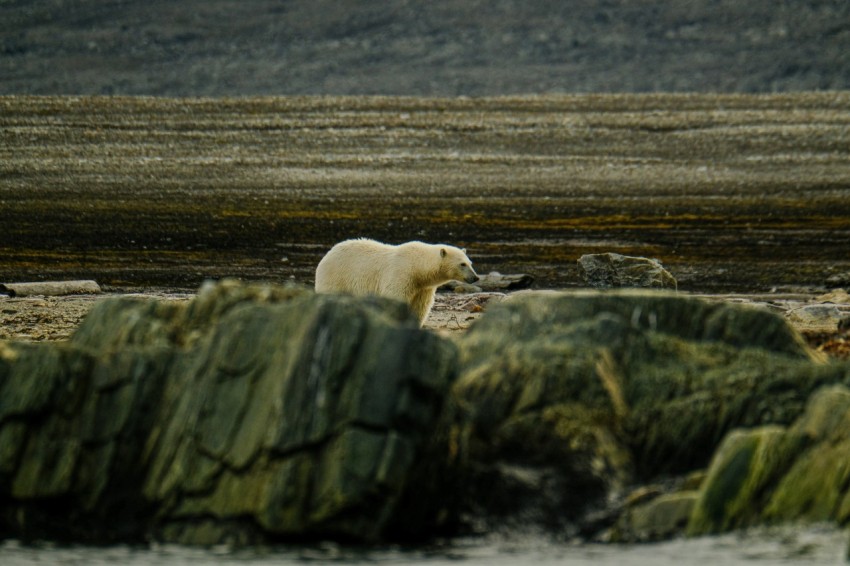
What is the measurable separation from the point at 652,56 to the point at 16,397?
74.3 metres

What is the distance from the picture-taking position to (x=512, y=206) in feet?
121

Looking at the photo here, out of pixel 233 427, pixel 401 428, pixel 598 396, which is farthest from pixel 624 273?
pixel 233 427

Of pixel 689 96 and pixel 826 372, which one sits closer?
pixel 826 372

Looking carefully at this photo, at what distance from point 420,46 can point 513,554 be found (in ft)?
253

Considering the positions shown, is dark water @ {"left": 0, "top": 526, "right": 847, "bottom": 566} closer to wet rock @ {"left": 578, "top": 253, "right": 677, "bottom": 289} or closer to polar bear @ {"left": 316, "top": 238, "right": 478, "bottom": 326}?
polar bear @ {"left": 316, "top": 238, "right": 478, "bottom": 326}

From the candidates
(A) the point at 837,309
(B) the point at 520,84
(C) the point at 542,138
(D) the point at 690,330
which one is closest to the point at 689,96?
(B) the point at 520,84

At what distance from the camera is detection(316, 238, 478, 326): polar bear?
17.3 meters

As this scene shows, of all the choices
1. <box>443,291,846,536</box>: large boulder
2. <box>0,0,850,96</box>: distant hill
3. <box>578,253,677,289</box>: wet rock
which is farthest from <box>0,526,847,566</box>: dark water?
<box>0,0,850,96</box>: distant hill

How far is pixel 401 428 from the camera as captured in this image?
35.3 ft

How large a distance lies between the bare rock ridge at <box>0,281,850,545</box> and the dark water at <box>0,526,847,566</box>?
0.16 metres

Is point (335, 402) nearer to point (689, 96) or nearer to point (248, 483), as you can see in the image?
point (248, 483)

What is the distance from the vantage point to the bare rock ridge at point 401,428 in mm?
10711

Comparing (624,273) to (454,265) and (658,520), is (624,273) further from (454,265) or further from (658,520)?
(658,520)

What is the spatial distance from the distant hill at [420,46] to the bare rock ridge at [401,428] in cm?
6312
